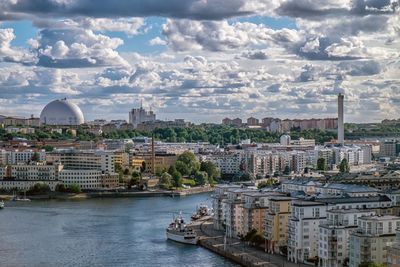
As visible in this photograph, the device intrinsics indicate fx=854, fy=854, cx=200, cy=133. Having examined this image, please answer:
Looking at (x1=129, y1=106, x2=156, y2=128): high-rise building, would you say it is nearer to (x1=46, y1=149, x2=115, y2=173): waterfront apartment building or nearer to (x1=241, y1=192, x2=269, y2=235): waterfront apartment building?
(x1=46, y1=149, x2=115, y2=173): waterfront apartment building

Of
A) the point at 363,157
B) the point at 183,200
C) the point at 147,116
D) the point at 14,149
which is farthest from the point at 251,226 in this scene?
the point at 147,116

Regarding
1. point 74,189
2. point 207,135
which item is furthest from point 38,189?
point 207,135

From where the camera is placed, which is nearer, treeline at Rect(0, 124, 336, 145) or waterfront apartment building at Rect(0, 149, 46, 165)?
waterfront apartment building at Rect(0, 149, 46, 165)

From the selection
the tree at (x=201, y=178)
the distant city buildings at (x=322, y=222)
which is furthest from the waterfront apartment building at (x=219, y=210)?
the tree at (x=201, y=178)

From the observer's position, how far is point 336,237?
1109 centimetres

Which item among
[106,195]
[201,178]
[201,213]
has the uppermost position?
[201,178]

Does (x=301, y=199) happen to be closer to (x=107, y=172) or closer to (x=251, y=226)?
(x=251, y=226)

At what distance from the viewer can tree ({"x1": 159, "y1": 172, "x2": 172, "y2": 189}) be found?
25964mm

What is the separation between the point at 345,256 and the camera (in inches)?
437

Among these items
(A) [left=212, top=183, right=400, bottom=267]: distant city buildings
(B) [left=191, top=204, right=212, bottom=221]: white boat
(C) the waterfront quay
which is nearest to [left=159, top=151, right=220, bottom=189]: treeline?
(B) [left=191, top=204, right=212, bottom=221]: white boat

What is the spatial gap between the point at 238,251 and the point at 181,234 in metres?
1.71

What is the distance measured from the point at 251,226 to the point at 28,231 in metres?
4.40

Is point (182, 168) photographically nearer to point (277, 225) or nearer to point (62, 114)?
point (277, 225)

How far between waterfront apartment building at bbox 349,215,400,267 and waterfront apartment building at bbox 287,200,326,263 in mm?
1358
